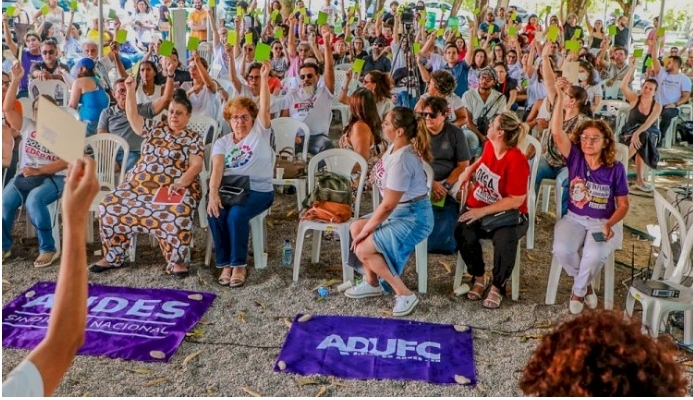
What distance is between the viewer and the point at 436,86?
519cm

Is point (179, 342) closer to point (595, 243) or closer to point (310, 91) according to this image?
point (595, 243)

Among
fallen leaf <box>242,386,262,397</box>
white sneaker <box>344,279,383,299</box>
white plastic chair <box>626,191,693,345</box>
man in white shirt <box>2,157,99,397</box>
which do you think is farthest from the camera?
white sneaker <box>344,279,383,299</box>

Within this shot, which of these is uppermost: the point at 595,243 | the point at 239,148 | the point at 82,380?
the point at 239,148

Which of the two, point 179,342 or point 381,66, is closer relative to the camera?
point 179,342

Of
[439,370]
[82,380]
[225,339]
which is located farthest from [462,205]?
[82,380]

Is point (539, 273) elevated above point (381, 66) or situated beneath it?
situated beneath

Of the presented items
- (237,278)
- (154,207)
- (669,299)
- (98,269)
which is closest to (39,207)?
(98,269)

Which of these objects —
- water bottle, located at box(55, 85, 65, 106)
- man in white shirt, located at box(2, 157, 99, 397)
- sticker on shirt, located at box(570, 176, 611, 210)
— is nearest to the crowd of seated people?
sticker on shirt, located at box(570, 176, 611, 210)

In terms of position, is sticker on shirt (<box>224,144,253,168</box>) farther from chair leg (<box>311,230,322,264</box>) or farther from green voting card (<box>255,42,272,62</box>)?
green voting card (<box>255,42,272,62</box>)

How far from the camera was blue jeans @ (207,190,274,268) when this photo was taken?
13.5ft

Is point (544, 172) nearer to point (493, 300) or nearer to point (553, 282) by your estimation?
point (553, 282)

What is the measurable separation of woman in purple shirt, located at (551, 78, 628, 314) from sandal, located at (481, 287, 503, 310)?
0.38 m

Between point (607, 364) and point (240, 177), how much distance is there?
3312 mm

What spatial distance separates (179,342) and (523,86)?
620cm
